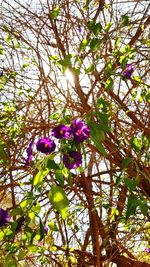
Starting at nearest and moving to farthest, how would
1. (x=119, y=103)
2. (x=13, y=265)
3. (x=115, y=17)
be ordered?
(x=13, y=265) < (x=119, y=103) < (x=115, y=17)

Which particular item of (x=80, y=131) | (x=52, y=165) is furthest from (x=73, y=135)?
(x=52, y=165)

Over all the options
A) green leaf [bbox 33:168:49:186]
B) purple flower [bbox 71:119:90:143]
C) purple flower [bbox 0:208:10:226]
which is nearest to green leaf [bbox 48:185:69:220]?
green leaf [bbox 33:168:49:186]

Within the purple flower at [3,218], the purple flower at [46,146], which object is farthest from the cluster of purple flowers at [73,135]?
the purple flower at [3,218]

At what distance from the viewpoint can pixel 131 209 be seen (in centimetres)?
109

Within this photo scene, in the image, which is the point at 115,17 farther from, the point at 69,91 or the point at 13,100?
the point at 13,100

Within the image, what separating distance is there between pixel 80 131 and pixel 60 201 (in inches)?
8.4

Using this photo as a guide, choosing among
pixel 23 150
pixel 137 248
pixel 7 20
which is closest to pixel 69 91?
pixel 23 150

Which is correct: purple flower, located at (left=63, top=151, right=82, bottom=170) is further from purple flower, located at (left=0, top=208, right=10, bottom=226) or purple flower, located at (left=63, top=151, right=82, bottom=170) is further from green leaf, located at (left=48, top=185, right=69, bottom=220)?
purple flower, located at (left=0, top=208, right=10, bottom=226)

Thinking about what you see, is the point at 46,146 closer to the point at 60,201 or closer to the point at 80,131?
the point at 80,131

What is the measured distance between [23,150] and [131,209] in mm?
1115

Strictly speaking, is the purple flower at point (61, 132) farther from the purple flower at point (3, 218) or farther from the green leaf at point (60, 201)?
the purple flower at point (3, 218)

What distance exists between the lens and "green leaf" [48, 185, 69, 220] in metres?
0.96

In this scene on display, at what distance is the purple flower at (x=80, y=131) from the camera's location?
3.65ft

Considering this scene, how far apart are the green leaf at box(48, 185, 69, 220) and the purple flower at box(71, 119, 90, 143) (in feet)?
0.57
